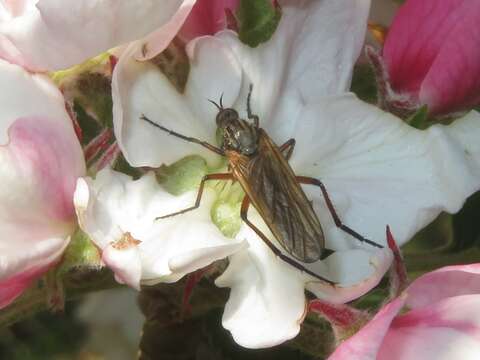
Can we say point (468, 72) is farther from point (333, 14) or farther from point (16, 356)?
point (16, 356)

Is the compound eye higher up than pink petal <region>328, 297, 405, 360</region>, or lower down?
higher up

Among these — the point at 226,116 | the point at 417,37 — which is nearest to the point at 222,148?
the point at 226,116

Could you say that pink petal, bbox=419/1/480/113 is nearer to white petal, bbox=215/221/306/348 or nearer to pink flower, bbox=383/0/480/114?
pink flower, bbox=383/0/480/114

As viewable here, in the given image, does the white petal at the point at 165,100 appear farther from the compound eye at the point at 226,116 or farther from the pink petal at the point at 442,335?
the pink petal at the point at 442,335

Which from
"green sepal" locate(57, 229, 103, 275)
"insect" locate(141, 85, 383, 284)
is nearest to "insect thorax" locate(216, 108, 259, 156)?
"insect" locate(141, 85, 383, 284)

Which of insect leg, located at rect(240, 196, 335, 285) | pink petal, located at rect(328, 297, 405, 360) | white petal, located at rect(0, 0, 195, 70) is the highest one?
white petal, located at rect(0, 0, 195, 70)

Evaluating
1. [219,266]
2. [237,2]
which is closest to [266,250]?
[219,266]

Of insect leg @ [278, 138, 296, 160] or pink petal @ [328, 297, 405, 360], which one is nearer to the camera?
pink petal @ [328, 297, 405, 360]

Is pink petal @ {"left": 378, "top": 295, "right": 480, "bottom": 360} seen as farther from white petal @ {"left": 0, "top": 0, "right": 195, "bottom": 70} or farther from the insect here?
white petal @ {"left": 0, "top": 0, "right": 195, "bottom": 70}

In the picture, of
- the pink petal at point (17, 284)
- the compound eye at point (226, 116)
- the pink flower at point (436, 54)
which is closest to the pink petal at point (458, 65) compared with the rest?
the pink flower at point (436, 54)
